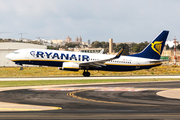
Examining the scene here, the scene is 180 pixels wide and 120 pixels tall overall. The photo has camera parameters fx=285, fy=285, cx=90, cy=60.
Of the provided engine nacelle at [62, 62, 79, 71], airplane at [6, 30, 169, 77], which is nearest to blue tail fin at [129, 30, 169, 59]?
airplane at [6, 30, 169, 77]

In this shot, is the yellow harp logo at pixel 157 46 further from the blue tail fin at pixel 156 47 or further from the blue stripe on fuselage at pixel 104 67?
the blue stripe on fuselage at pixel 104 67

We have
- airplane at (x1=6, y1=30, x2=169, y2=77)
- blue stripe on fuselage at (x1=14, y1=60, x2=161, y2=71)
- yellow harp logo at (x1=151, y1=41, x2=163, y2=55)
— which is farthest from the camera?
yellow harp logo at (x1=151, y1=41, x2=163, y2=55)

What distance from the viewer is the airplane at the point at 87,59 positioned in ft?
163

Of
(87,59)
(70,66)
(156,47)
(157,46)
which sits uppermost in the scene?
(157,46)

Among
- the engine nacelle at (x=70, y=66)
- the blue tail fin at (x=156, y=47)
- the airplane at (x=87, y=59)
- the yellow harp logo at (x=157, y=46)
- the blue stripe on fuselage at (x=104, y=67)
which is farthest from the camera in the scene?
the yellow harp logo at (x=157, y=46)

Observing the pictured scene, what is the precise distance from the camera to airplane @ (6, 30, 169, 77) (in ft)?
163

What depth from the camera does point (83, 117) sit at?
14.0 meters

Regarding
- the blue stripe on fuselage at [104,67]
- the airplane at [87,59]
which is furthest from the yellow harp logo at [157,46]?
the blue stripe on fuselage at [104,67]

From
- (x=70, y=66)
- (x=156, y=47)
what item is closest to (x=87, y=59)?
(x=70, y=66)

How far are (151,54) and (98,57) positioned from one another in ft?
36.1

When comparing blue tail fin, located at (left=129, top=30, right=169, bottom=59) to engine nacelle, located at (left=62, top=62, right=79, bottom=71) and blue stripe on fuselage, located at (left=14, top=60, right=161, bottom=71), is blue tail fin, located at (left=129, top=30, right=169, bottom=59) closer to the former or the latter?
blue stripe on fuselage, located at (left=14, top=60, right=161, bottom=71)

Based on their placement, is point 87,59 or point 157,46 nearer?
point 87,59

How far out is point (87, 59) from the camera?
5219 cm

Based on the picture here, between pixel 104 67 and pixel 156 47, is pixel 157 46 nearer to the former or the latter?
pixel 156 47
